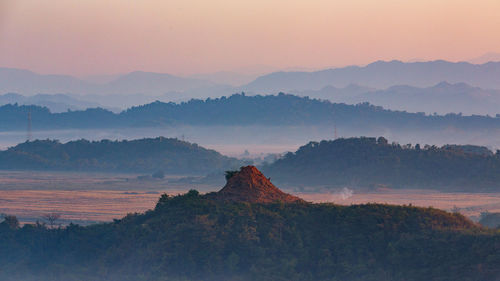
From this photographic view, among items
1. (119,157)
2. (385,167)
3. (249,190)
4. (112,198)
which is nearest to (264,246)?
(249,190)

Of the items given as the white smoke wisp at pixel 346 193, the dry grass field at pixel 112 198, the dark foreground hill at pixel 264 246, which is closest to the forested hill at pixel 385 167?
the white smoke wisp at pixel 346 193

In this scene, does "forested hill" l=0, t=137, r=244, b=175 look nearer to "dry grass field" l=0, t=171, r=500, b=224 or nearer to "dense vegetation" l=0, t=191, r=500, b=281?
"dry grass field" l=0, t=171, r=500, b=224

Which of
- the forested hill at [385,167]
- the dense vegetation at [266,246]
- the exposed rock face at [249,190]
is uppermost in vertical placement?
the forested hill at [385,167]

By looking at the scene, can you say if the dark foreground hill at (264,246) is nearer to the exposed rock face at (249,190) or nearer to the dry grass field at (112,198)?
the exposed rock face at (249,190)

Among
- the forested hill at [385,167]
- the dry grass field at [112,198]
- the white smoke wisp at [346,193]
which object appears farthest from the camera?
the forested hill at [385,167]

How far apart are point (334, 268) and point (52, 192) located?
62.0 m

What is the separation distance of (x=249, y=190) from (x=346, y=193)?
46399 mm

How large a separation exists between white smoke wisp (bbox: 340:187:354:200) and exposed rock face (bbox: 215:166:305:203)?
39.7 metres

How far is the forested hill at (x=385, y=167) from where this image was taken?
9681 cm

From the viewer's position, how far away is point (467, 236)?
39125mm

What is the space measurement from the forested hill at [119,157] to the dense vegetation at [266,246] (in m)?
81.9

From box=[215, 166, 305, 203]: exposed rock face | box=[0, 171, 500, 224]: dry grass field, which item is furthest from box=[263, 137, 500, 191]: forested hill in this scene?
box=[215, 166, 305, 203]: exposed rock face

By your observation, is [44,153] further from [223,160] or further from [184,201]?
[184,201]

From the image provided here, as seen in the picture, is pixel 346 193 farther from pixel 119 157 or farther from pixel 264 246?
pixel 119 157
